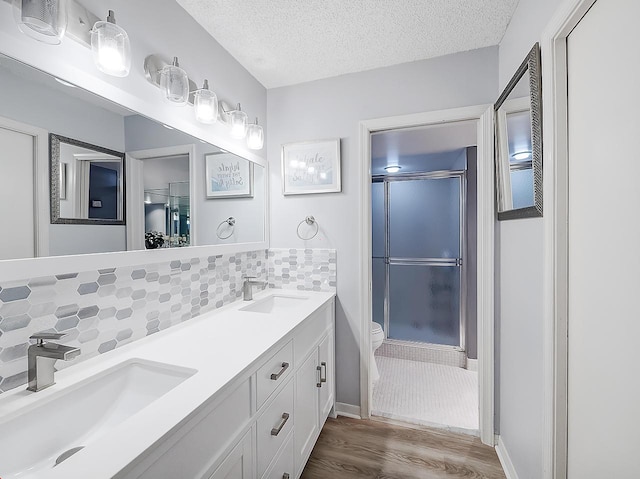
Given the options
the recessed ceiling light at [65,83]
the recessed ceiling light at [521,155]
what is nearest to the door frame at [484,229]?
the recessed ceiling light at [521,155]

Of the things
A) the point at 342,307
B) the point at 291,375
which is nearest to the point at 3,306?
the point at 291,375

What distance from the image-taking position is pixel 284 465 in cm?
125

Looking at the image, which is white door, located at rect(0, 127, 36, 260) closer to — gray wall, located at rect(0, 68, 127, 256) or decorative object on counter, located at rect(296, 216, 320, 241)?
gray wall, located at rect(0, 68, 127, 256)

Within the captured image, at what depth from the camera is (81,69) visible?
3.23ft

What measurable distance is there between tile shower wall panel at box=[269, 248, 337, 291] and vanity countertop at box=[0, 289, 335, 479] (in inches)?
14.9

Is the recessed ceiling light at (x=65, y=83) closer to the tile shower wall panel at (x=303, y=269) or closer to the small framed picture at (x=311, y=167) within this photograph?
the small framed picture at (x=311, y=167)

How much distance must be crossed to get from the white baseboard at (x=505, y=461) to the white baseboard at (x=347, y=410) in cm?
83

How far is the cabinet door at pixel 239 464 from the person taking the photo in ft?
2.81

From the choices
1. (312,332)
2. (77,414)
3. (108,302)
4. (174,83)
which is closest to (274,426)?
(312,332)

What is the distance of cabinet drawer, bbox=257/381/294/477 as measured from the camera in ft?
3.51

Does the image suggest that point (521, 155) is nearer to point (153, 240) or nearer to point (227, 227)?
point (227, 227)

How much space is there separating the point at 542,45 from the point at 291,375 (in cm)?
166

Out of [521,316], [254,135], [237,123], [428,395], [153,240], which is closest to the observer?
[153,240]

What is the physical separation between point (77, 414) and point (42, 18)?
1.13m
